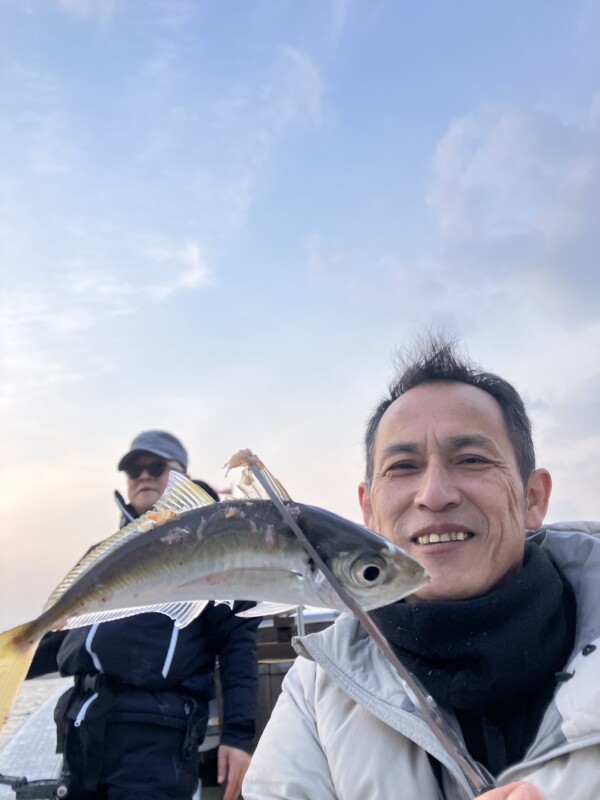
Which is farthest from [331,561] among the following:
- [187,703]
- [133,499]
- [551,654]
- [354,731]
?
[133,499]

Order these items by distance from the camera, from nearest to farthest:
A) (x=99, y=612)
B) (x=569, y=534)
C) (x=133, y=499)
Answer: (x=99, y=612) < (x=569, y=534) < (x=133, y=499)

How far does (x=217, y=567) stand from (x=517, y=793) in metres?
0.90

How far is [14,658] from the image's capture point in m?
2.07

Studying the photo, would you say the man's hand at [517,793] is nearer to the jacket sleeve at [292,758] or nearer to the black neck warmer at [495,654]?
the black neck warmer at [495,654]

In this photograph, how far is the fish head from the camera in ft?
5.78

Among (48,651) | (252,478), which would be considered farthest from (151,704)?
(252,478)

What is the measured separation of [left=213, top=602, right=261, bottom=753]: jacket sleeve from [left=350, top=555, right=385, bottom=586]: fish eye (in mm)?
3054

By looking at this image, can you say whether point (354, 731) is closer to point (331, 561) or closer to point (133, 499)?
point (331, 561)

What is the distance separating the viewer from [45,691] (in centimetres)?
931

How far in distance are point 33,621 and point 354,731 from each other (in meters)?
1.15

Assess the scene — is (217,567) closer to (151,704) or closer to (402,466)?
(402,466)

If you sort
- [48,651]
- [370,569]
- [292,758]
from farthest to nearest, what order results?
[48,651] → [292,758] → [370,569]

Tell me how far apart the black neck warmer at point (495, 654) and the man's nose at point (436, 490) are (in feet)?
1.13

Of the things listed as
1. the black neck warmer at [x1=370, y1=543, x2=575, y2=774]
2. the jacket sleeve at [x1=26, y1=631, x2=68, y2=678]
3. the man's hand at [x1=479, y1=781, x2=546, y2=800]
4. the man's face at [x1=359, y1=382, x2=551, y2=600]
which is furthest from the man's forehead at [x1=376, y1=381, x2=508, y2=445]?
the jacket sleeve at [x1=26, y1=631, x2=68, y2=678]
